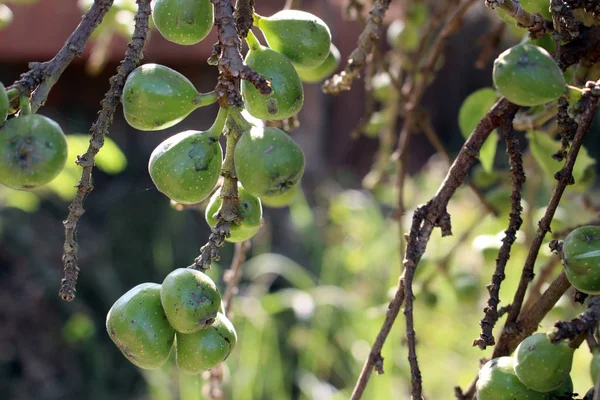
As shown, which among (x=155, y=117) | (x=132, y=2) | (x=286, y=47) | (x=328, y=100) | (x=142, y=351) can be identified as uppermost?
(x=328, y=100)

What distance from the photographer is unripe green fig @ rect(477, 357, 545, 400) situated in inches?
23.2

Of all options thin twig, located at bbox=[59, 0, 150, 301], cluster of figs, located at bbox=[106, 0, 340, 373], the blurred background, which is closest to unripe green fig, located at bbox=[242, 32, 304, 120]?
cluster of figs, located at bbox=[106, 0, 340, 373]

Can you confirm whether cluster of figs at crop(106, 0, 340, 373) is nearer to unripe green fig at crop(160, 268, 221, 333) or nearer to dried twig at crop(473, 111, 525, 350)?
unripe green fig at crop(160, 268, 221, 333)

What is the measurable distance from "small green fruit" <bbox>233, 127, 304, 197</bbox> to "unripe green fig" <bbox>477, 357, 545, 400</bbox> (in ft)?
0.86

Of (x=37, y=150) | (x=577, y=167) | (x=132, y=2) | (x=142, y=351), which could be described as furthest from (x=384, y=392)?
(x=37, y=150)

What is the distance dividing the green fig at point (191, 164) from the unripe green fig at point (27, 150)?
0.10 m

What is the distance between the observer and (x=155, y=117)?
23.2 inches

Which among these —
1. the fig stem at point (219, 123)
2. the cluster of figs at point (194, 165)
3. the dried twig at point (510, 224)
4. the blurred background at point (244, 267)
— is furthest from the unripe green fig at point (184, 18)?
the blurred background at point (244, 267)

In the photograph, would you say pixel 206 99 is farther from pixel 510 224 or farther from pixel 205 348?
pixel 510 224

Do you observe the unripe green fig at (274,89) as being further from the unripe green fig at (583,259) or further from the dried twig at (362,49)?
the unripe green fig at (583,259)

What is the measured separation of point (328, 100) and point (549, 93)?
3925 mm

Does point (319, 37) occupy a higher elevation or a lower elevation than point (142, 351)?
higher

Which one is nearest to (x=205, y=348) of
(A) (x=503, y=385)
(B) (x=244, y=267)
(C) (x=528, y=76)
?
(A) (x=503, y=385)

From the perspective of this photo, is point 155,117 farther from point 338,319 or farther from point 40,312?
point 40,312
